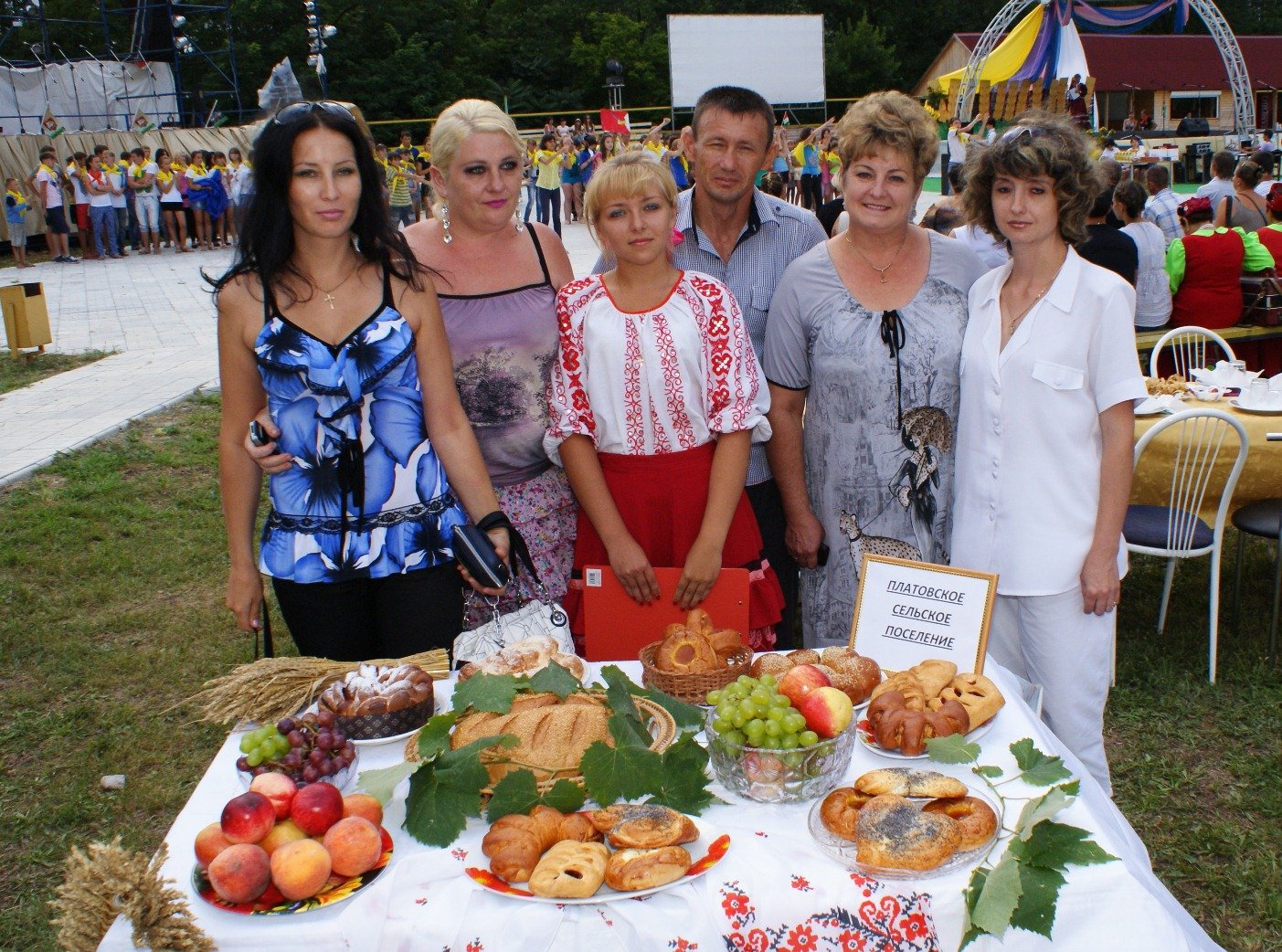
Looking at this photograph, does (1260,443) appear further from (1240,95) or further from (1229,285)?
(1240,95)

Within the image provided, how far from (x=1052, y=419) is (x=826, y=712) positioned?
1.17 meters

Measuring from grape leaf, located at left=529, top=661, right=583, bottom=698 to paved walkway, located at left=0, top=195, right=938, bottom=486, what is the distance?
22.2ft

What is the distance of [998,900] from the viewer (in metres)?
1.51

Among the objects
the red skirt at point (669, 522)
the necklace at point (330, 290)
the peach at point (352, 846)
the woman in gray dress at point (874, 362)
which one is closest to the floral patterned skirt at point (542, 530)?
the red skirt at point (669, 522)

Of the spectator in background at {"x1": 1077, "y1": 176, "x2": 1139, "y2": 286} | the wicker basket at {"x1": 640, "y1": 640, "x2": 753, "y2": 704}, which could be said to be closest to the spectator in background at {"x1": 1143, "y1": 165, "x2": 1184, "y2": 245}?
the spectator in background at {"x1": 1077, "y1": 176, "x2": 1139, "y2": 286}

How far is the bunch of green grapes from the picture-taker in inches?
70.0

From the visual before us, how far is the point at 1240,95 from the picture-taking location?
99.5 ft

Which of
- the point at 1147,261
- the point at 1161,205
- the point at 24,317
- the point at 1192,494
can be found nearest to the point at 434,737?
the point at 1192,494

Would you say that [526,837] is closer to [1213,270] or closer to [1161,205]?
[1213,270]

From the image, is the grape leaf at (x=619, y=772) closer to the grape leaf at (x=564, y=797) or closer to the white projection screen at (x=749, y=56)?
the grape leaf at (x=564, y=797)

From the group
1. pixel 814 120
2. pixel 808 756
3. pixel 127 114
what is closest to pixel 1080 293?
pixel 808 756

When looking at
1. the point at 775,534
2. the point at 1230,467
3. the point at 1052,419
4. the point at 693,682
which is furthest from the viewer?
the point at 1230,467

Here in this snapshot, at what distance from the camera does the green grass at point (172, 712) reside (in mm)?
3305

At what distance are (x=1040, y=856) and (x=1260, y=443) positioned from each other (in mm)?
3574
